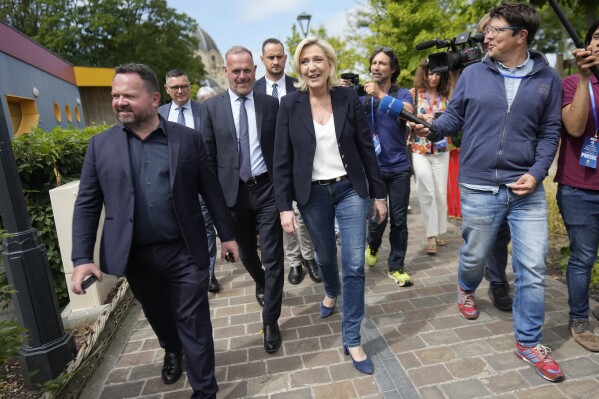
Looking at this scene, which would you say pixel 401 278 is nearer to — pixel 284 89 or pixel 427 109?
pixel 427 109

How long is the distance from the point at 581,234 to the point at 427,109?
2.41 meters

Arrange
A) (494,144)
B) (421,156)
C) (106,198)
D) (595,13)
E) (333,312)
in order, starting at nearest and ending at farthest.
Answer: (106,198) < (494,144) < (333,312) < (421,156) < (595,13)

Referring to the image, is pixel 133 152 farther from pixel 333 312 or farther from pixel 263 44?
pixel 263 44

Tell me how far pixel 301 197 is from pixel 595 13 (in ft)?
20.4

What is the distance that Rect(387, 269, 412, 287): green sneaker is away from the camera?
4324 millimetres

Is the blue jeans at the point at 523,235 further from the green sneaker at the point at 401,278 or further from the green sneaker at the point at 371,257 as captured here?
the green sneaker at the point at 371,257

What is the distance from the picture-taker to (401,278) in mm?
4359

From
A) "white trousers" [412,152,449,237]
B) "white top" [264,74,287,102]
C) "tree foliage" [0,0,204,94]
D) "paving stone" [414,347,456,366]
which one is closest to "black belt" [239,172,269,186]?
"white top" [264,74,287,102]

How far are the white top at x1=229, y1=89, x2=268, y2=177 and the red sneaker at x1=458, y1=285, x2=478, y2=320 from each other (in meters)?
1.97

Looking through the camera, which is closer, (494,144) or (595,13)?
(494,144)

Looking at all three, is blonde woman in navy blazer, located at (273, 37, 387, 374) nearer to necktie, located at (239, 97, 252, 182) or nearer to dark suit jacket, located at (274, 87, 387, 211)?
dark suit jacket, located at (274, 87, 387, 211)

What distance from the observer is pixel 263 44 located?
4.68 m

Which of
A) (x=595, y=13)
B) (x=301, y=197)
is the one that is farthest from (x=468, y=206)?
(x=595, y=13)

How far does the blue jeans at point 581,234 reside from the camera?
289 cm
